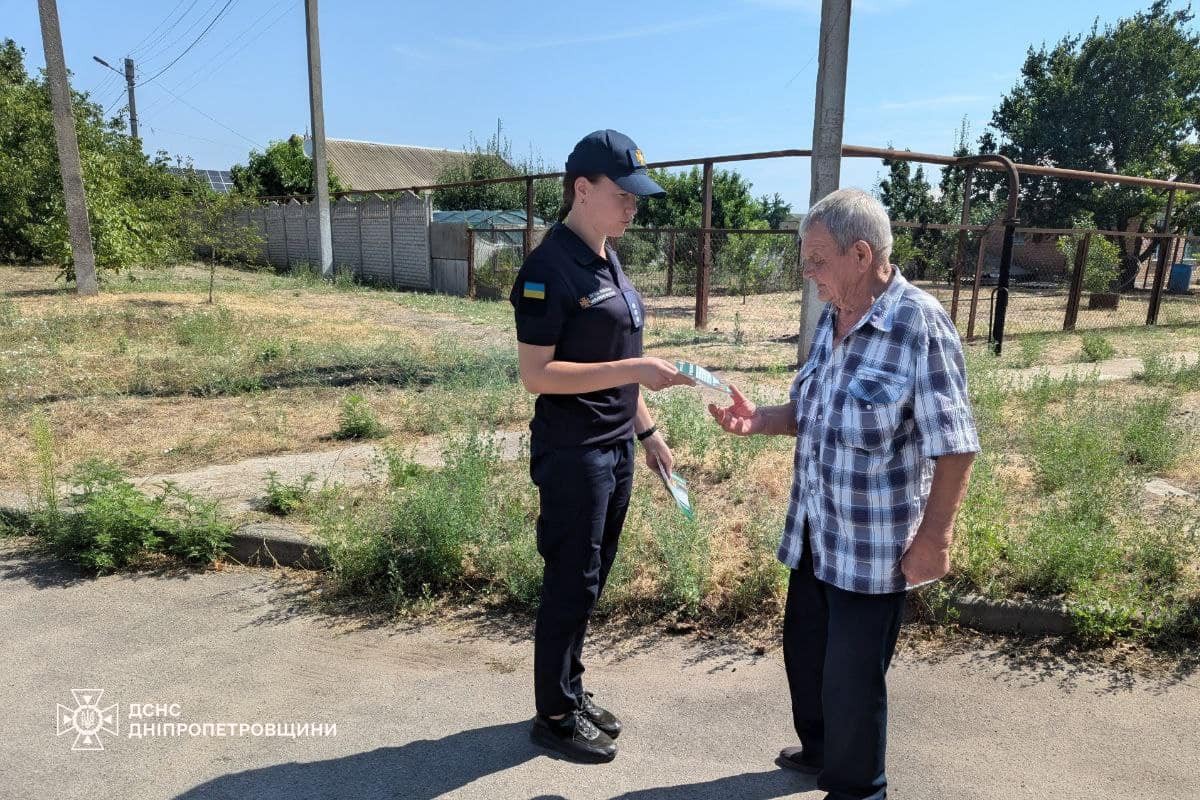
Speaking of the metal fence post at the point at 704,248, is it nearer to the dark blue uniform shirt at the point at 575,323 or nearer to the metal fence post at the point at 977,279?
the metal fence post at the point at 977,279

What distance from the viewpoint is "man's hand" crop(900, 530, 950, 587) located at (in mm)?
1991

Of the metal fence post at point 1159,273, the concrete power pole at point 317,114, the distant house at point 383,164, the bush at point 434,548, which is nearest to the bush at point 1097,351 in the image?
the metal fence post at point 1159,273

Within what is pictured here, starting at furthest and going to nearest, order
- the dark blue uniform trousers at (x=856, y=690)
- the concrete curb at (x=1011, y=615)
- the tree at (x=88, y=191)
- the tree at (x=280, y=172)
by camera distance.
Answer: the tree at (x=280, y=172), the tree at (x=88, y=191), the concrete curb at (x=1011, y=615), the dark blue uniform trousers at (x=856, y=690)

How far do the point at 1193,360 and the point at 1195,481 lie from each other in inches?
245

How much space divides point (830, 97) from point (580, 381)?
640cm

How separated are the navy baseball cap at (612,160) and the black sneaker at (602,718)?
1778 mm

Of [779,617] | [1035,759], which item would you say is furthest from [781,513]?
[1035,759]

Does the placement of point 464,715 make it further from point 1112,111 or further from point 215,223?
point 1112,111

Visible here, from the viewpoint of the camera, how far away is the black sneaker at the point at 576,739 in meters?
2.68

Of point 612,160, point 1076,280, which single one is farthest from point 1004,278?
point 612,160

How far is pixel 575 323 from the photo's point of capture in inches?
95.0

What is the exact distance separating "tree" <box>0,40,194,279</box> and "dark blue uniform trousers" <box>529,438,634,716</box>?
15964 mm

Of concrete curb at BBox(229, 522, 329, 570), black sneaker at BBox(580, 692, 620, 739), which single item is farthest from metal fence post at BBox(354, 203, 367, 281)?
black sneaker at BBox(580, 692, 620, 739)

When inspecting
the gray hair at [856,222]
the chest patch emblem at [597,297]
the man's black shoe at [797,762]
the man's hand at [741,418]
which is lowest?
the man's black shoe at [797,762]
